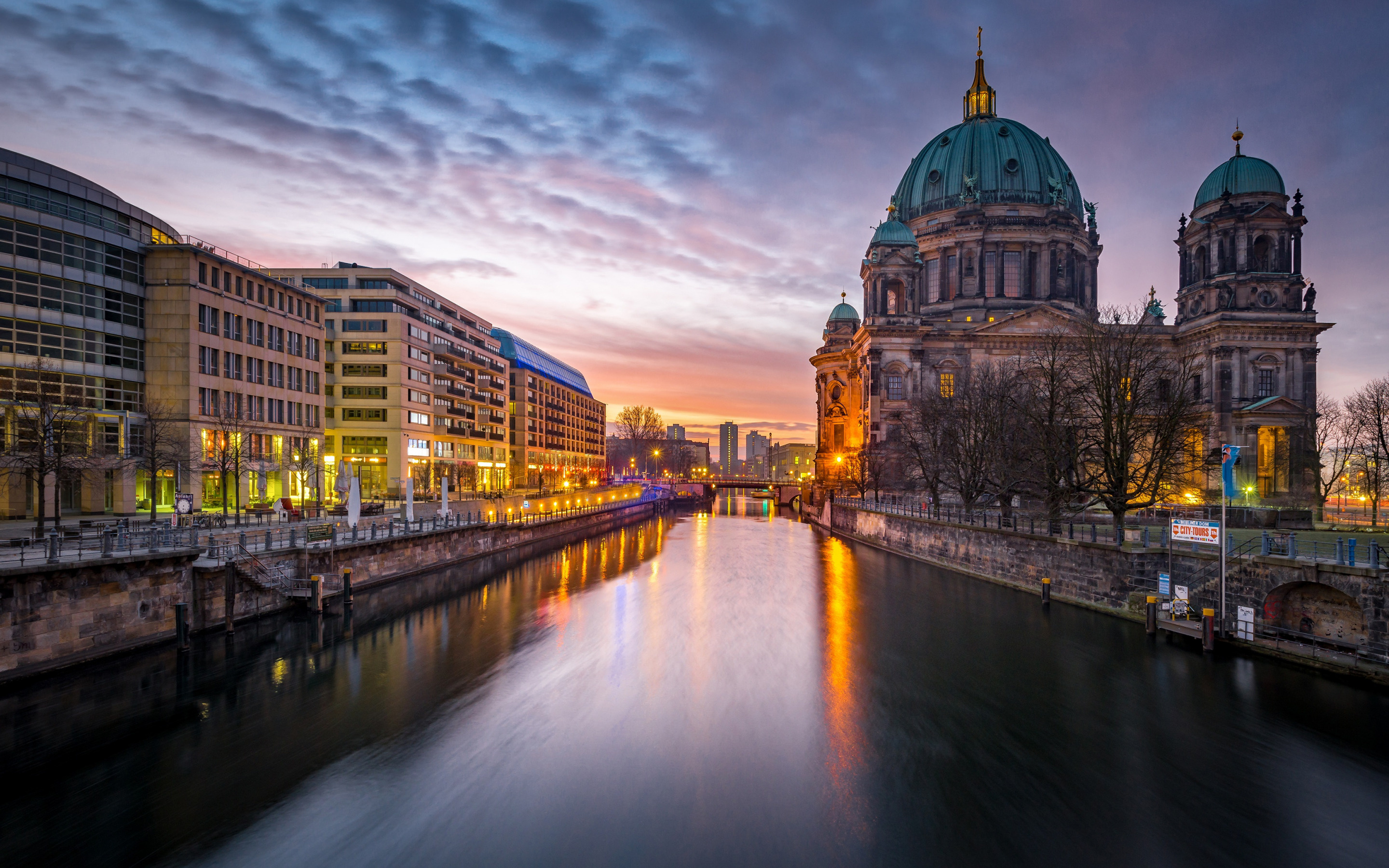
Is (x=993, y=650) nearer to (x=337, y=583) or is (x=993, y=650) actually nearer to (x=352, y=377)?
(x=337, y=583)

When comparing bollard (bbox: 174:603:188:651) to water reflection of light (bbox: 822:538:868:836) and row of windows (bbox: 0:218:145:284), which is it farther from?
row of windows (bbox: 0:218:145:284)

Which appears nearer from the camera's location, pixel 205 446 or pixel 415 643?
pixel 415 643

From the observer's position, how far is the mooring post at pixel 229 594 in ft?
87.8

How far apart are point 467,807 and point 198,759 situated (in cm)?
759

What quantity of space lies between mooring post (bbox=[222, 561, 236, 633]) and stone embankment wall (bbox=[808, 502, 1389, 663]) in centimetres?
3708

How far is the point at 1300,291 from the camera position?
226 ft

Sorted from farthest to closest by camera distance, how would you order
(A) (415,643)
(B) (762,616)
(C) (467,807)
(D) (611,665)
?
(B) (762,616), (A) (415,643), (D) (611,665), (C) (467,807)

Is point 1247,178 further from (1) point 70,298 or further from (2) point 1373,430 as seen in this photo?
(1) point 70,298

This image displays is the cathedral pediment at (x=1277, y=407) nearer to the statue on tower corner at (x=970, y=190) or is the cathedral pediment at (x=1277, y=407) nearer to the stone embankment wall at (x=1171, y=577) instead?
the stone embankment wall at (x=1171, y=577)

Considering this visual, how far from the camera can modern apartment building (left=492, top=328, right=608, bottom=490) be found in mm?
117562

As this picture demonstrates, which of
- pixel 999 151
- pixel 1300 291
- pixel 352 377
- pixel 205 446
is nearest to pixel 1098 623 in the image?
pixel 205 446

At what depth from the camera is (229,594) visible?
2673 centimetres

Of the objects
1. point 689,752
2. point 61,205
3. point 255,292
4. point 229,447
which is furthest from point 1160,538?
point 61,205

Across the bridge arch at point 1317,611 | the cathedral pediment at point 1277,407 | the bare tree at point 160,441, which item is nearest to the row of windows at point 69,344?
the bare tree at point 160,441
